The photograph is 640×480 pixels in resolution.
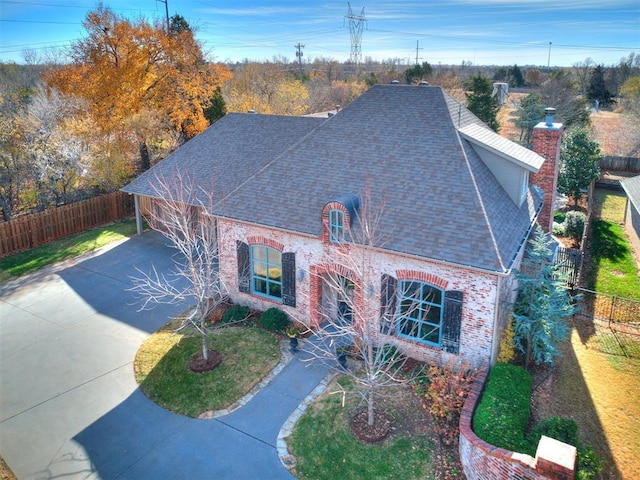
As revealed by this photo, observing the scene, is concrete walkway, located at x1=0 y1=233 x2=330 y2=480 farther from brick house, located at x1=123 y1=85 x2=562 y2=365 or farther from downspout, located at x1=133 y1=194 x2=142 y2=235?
downspout, located at x1=133 y1=194 x2=142 y2=235

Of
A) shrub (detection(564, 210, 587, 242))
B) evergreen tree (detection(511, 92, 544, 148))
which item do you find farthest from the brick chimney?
evergreen tree (detection(511, 92, 544, 148))

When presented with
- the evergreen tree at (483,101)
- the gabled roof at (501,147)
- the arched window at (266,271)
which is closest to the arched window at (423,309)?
the arched window at (266,271)

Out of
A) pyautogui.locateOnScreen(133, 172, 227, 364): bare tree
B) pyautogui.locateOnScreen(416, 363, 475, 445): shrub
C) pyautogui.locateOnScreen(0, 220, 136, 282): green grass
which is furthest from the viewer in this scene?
pyautogui.locateOnScreen(0, 220, 136, 282): green grass

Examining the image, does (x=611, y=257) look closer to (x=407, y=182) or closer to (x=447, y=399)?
(x=407, y=182)

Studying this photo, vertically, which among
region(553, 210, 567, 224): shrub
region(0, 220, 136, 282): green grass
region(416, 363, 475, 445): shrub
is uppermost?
region(553, 210, 567, 224): shrub

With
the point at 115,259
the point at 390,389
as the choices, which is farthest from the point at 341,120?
the point at 115,259

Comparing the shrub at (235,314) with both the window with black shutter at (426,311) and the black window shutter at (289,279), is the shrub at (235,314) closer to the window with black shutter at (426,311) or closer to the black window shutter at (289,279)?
the black window shutter at (289,279)
